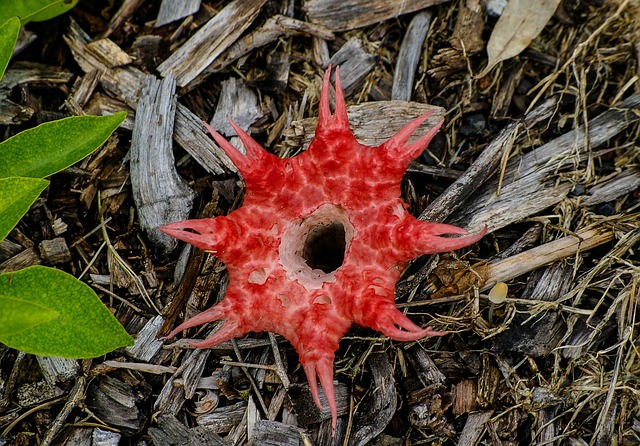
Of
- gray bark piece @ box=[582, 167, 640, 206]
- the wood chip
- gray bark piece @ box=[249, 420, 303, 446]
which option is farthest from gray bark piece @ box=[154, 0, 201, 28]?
gray bark piece @ box=[582, 167, 640, 206]

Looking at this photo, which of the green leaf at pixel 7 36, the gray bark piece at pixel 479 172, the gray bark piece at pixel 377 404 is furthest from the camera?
the gray bark piece at pixel 479 172

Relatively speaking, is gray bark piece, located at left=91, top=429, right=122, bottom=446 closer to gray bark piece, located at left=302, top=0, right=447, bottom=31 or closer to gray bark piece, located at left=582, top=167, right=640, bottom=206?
gray bark piece, located at left=302, top=0, right=447, bottom=31

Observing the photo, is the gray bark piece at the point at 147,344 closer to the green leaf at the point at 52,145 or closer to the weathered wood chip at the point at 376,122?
the green leaf at the point at 52,145

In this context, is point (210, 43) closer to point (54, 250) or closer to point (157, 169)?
point (157, 169)

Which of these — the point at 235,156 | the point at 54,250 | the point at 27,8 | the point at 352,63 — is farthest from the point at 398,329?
the point at 27,8

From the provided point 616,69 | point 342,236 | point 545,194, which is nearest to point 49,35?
point 342,236

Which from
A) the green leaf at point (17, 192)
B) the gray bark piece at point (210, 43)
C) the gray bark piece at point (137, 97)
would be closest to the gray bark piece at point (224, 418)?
the gray bark piece at point (137, 97)
